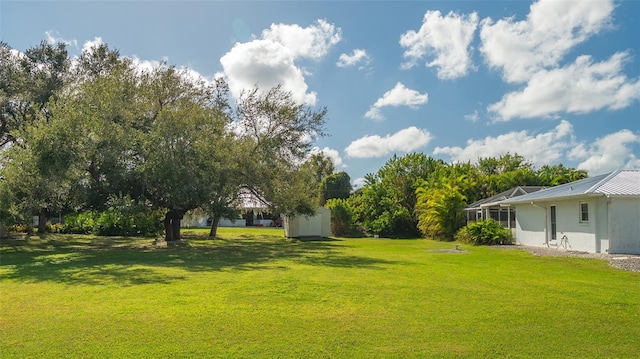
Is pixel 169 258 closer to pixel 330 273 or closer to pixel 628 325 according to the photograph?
pixel 330 273

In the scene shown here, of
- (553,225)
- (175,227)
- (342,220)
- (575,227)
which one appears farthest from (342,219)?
(575,227)

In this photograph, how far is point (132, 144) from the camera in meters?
17.3

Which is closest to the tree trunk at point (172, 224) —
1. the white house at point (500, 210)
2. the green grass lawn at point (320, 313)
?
the green grass lawn at point (320, 313)

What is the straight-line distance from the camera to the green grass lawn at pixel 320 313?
16.5 feet

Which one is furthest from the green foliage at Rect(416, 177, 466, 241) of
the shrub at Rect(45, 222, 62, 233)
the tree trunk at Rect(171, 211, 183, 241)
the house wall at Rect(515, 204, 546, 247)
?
the shrub at Rect(45, 222, 62, 233)

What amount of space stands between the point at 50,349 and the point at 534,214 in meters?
20.2

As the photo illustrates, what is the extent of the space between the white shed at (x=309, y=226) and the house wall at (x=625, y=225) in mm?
18192

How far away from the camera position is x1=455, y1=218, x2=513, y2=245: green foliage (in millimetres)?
22734

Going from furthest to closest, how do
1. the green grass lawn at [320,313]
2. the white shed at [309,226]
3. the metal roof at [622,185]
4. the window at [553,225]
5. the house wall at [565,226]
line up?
the white shed at [309,226], the window at [553,225], the house wall at [565,226], the metal roof at [622,185], the green grass lawn at [320,313]

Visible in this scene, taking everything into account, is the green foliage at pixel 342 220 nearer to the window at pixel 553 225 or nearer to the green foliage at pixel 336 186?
the window at pixel 553 225

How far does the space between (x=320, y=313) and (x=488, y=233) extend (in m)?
18.0

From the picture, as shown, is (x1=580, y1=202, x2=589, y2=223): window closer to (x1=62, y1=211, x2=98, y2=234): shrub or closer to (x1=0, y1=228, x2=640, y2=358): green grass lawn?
(x1=0, y1=228, x2=640, y2=358): green grass lawn

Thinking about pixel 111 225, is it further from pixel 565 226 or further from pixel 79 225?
pixel 565 226

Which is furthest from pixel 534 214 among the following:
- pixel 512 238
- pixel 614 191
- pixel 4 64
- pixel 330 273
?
pixel 4 64
